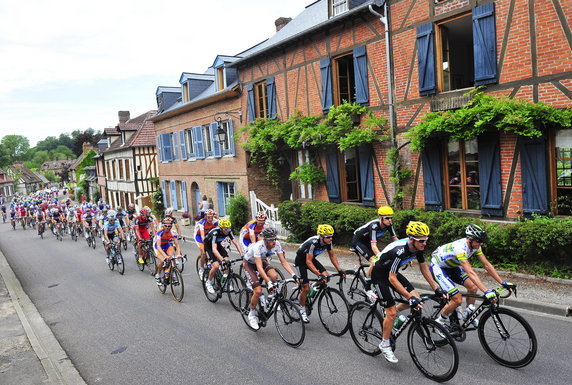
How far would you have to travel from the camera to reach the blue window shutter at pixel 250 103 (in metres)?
18.3

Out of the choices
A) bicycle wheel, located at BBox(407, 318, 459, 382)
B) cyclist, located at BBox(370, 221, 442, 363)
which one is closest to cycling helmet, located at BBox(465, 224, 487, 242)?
cyclist, located at BBox(370, 221, 442, 363)

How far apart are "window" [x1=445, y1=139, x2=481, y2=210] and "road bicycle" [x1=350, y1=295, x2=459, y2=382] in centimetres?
606

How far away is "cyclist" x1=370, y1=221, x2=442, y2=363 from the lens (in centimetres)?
523

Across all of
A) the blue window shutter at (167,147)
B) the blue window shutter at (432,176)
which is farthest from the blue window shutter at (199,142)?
the blue window shutter at (432,176)

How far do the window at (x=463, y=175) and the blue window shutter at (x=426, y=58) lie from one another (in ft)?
5.06

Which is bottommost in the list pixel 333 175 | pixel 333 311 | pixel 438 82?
pixel 333 311

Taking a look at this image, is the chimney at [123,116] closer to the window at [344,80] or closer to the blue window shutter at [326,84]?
the blue window shutter at [326,84]

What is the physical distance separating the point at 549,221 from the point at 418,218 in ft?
9.26

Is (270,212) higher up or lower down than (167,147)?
lower down

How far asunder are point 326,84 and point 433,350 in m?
10.7

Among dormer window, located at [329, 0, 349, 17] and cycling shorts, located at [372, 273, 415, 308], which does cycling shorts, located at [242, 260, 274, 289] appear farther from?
dormer window, located at [329, 0, 349, 17]

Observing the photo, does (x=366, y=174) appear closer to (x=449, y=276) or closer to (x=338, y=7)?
(x=338, y=7)

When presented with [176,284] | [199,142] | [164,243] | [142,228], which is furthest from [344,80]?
[199,142]

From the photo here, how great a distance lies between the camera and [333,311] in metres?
6.80
